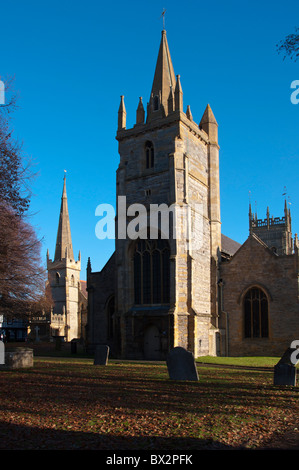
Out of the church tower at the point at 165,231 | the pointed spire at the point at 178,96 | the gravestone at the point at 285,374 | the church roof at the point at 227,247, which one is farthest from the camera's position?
the church roof at the point at 227,247

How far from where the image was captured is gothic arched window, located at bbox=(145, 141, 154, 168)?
97.5 feet

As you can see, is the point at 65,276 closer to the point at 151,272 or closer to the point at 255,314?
the point at 151,272

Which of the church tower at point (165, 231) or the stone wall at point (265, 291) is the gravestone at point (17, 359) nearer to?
the church tower at point (165, 231)

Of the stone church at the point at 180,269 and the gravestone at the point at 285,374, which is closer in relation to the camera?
the gravestone at the point at 285,374

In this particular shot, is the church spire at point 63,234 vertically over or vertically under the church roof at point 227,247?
over

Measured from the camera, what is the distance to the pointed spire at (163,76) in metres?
31.0

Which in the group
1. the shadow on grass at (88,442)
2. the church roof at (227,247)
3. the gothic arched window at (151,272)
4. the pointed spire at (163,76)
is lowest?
the shadow on grass at (88,442)

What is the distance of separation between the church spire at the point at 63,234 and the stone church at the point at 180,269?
4201 cm

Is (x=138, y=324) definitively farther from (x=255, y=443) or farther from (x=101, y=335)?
(x=255, y=443)

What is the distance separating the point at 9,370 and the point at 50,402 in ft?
25.7

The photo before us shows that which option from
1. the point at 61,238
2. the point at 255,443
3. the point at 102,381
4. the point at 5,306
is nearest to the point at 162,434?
the point at 255,443

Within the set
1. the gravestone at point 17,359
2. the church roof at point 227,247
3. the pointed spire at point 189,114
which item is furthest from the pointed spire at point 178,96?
the gravestone at point 17,359

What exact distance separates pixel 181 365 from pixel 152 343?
1348 cm

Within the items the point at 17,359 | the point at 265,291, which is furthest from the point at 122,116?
the point at 17,359
